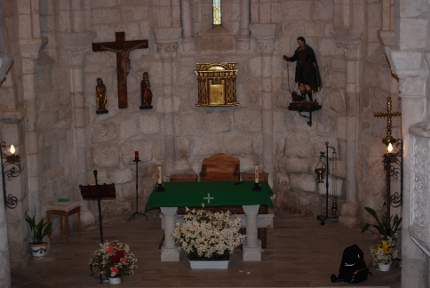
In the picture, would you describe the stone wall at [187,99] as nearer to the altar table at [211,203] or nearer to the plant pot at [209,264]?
the altar table at [211,203]

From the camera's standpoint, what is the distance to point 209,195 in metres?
13.1

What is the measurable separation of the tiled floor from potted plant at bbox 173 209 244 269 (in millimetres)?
226

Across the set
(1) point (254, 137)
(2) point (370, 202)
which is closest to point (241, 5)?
(1) point (254, 137)

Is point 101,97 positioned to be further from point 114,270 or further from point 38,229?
point 114,270

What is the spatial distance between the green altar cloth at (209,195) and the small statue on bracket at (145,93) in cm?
233

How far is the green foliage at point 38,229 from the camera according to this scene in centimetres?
1355

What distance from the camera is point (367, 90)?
47.1 ft

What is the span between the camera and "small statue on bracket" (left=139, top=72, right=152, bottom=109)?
618 inches

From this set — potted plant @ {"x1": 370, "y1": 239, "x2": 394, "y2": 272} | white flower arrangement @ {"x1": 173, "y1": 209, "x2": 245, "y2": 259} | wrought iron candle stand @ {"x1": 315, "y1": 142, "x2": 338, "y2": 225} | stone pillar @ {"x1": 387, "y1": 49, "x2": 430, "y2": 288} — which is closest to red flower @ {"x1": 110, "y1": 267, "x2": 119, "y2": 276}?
white flower arrangement @ {"x1": 173, "y1": 209, "x2": 245, "y2": 259}

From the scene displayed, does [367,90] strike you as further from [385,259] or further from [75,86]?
[75,86]

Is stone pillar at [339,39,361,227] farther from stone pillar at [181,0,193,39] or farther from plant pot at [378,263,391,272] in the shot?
stone pillar at [181,0,193,39]

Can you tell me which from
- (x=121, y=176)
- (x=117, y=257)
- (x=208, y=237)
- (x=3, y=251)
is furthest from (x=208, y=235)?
(x=121, y=176)

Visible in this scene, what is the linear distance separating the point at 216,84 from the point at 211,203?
3.59m

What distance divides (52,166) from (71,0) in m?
3.04
